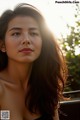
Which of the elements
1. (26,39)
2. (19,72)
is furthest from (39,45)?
(19,72)

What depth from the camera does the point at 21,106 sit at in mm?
2570

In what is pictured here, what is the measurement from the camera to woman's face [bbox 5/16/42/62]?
7.64 ft

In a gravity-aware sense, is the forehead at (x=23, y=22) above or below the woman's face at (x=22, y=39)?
above

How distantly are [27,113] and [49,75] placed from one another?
0.41 meters

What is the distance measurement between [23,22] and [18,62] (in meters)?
0.32

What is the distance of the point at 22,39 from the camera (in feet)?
7.67

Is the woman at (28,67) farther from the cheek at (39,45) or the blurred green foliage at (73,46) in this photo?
the blurred green foliage at (73,46)

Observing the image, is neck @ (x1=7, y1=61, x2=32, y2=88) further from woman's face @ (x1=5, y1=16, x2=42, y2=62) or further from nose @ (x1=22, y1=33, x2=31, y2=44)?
nose @ (x1=22, y1=33, x2=31, y2=44)

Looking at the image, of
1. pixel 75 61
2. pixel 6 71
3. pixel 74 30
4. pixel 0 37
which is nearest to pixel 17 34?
pixel 0 37

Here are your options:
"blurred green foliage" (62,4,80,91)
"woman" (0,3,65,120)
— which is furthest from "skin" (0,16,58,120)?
"blurred green foliage" (62,4,80,91)

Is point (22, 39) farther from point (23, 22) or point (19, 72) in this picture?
point (19, 72)

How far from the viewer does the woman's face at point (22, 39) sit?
233cm

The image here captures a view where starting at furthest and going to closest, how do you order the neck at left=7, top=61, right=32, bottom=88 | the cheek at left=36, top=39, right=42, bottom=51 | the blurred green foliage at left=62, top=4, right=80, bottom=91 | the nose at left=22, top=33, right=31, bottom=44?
the blurred green foliage at left=62, top=4, right=80, bottom=91, the neck at left=7, top=61, right=32, bottom=88, the cheek at left=36, top=39, right=42, bottom=51, the nose at left=22, top=33, right=31, bottom=44

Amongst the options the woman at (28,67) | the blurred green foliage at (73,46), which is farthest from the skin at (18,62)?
the blurred green foliage at (73,46)
